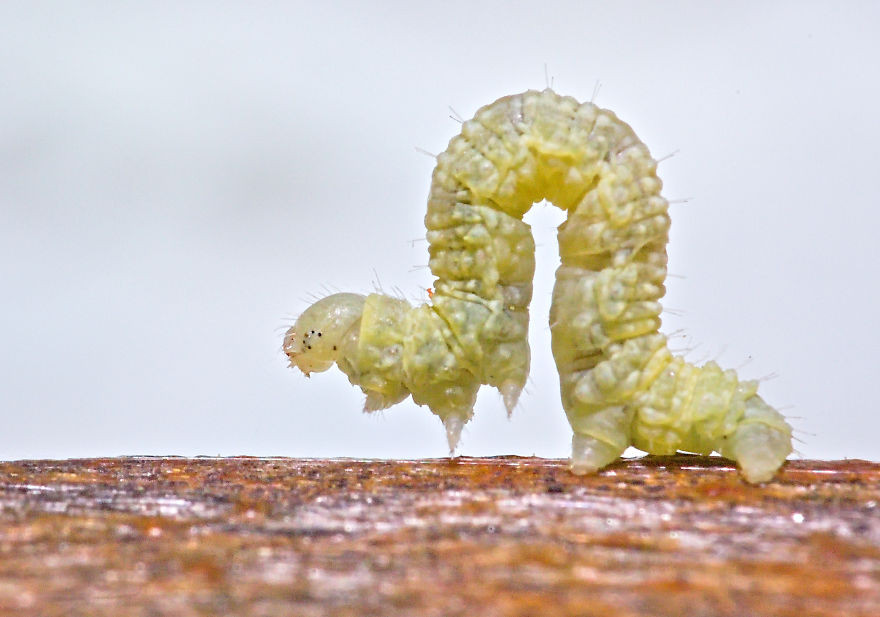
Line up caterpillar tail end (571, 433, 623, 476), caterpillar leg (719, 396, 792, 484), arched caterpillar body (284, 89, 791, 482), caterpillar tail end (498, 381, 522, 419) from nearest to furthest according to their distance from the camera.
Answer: caterpillar leg (719, 396, 792, 484) < caterpillar tail end (571, 433, 623, 476) < arched caterpillar body (284, 89, 791, 482) < caterpillar tail end (498, 381, 522, 419)

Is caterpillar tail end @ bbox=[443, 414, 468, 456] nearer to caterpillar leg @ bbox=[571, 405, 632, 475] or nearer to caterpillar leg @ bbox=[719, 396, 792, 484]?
caterpillar leg @ bbox=[571, 405, 632, 475]

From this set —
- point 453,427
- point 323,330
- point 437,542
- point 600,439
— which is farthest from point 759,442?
point 323,330

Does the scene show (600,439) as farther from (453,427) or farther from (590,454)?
(453,427)

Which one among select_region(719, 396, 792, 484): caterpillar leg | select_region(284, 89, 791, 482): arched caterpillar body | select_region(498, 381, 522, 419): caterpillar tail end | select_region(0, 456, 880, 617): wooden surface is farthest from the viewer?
select_region(498, 381, 522, 419): caterpillar tail end

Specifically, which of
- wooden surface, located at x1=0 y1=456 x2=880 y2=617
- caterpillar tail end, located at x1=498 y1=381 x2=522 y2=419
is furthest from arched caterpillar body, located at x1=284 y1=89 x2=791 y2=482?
wooden surface, located at x1=0 y1=456 x2=880 y2=617

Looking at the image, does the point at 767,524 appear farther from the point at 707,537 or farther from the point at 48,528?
the point at 48,528

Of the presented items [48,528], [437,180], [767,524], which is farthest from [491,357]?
[48,528]
